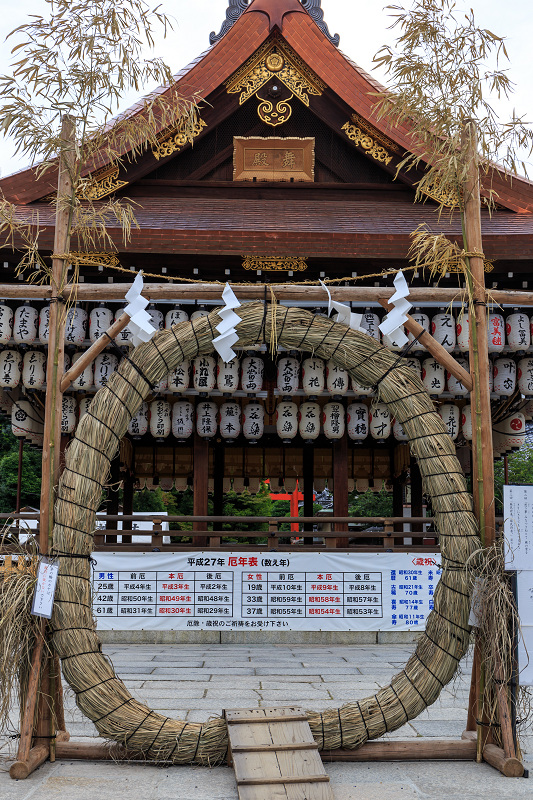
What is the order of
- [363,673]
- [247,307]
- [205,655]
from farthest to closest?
[205,655] < [363,673] < [247,307]

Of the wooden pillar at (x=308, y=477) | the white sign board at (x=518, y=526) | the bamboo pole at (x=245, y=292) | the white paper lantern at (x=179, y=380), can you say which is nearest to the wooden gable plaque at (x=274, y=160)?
the white paper lantern at (x=179, y=380)

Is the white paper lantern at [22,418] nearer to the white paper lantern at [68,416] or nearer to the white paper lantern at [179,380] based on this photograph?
the white paper lantern at [68,416]

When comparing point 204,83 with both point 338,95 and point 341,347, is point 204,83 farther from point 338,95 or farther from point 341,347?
point 341,347

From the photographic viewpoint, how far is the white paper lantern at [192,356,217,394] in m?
8.82

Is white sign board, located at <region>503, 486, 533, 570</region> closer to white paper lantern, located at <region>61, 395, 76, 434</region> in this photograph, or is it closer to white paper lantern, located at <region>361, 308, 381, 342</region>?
white paper lantern, located at <region>361, 308, 381, 342</region>

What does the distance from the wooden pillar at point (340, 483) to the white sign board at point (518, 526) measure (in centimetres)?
499

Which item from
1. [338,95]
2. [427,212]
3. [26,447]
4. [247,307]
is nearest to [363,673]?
[247,307]

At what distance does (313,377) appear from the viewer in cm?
889

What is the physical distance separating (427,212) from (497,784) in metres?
7.76

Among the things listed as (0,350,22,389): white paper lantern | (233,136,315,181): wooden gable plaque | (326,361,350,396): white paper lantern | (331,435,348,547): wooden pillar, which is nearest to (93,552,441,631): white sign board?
(331,435,348,547): wooden pillar

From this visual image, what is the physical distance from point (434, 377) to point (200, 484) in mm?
3366

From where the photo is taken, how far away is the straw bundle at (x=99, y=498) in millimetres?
4105

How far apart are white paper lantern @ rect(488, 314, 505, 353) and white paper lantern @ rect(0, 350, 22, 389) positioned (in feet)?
19.7

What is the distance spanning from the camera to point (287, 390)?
29.4ft
